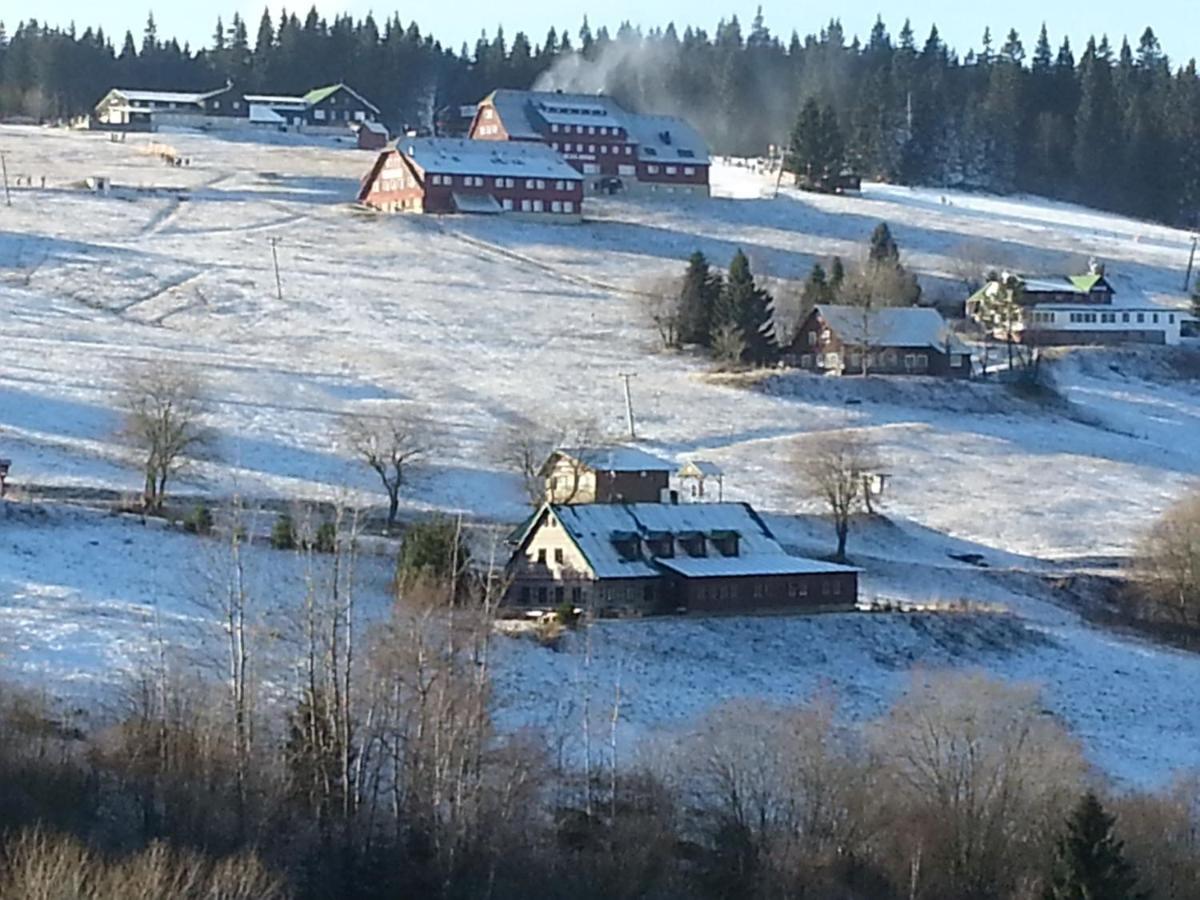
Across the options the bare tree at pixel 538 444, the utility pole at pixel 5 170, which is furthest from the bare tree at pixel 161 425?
the utility pole at pixel 5 170

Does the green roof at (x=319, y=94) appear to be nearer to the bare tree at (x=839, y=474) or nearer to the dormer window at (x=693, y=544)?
the bare tree at (x=839, y=474)

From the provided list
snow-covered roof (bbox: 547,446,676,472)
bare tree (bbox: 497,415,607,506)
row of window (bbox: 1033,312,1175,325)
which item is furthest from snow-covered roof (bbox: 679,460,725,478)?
row of window (bbox: 1033,312,1175,325)

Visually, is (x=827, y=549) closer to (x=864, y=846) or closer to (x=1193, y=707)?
(x=1193, y=707)

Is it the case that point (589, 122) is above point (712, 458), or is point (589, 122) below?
above

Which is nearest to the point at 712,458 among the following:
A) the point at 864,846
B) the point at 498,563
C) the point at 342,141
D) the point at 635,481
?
the point at 635,481

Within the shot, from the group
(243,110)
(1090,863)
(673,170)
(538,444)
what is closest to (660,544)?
(538,444)
